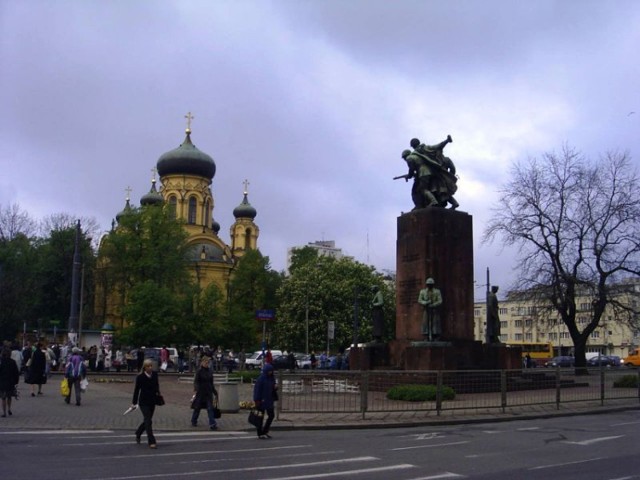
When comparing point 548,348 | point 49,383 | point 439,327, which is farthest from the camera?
point 548,348

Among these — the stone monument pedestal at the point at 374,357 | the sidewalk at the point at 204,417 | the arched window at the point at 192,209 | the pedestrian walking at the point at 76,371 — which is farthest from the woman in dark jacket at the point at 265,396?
the arched window at the point at 192,209

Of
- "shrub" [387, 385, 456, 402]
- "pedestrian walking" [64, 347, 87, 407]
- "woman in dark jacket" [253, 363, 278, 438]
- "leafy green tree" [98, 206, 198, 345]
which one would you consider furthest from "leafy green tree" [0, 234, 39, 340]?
"woman in dark jacket" [253, 363, 278, 438]

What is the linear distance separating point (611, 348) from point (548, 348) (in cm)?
2738

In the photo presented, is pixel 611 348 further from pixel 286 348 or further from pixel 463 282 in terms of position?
pixel 463 282

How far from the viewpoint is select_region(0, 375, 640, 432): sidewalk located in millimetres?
16297

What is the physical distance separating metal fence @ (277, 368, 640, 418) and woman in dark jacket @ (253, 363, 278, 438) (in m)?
2.65

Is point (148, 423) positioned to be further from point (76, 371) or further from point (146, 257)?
point (146, 257)

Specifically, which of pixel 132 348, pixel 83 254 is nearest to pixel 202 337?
pixel 132 348

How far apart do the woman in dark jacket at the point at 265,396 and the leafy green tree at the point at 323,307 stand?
49.4 m

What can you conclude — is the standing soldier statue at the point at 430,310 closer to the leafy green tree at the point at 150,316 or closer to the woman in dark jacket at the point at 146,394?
the woman in dark jacket at the point at 146,394

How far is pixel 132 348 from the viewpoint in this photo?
53250 millimetres

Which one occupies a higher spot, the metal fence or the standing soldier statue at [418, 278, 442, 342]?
the standing soldier statue at [418, 278, 442, 342]

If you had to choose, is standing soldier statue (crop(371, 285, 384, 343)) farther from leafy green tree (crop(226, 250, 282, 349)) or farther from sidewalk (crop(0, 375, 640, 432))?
leafy green tree (crop(226, 250, 282, 349))

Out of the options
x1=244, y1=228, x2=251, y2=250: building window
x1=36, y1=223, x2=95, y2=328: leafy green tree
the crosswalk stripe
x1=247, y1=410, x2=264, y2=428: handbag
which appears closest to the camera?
the crosswalk stripe
